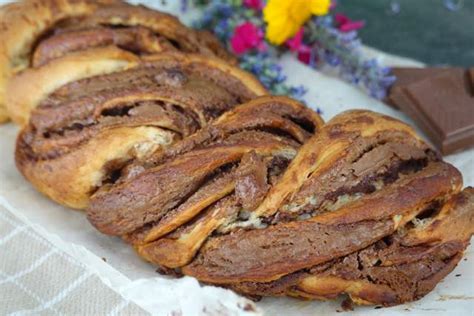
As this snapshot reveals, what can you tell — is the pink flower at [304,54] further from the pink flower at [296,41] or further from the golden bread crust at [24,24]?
the golden bread crust at [24,24]

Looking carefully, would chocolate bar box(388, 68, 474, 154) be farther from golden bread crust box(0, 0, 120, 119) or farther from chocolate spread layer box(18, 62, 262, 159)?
golden bread crust box(0, 0, 120, 119)

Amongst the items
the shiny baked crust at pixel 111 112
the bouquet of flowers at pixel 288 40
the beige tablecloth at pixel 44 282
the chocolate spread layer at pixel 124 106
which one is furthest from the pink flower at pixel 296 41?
the beige tablecloth at pixel 44 282

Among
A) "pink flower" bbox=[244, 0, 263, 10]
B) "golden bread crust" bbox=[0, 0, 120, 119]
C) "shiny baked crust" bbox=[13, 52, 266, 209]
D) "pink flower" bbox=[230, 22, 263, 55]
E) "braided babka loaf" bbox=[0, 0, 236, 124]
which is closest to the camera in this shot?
"shiny baked crust" bbox=[13, 52, 266, 209]

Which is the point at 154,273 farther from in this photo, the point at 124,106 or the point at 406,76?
the point at 406,76

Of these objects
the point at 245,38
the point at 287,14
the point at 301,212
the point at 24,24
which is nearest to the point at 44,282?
the point at 301,212

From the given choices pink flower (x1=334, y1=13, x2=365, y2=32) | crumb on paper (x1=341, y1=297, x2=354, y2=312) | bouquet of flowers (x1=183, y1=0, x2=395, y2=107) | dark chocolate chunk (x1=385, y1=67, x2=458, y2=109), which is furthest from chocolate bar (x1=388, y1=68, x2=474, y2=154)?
crumb on paper (x1=341, y1=297, x2=354, y2=312)
